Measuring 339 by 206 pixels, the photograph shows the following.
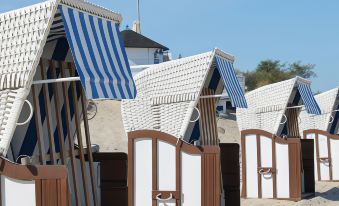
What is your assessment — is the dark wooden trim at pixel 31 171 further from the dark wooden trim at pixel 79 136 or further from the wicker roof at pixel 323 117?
the wicker roof at pixel 323 117

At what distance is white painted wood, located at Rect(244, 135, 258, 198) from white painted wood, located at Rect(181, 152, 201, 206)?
567 centimetres

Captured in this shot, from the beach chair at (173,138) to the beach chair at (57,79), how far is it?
1609mm

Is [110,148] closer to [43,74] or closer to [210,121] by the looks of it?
[210,121]

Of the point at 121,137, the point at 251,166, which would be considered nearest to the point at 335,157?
the point at 251,166

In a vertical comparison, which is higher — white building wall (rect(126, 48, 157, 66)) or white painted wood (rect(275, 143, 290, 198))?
white building wall (rect(126, 48, 157, 66))

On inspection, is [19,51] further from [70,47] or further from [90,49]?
[90,49]

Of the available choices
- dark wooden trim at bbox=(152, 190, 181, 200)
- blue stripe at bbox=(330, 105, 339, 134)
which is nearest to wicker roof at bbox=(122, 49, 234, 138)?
dark wooden trim at bbox=(152, 190, 181, 200)

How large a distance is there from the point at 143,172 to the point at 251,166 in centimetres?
589

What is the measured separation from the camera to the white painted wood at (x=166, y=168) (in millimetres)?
10086

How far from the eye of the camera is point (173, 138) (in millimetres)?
10070

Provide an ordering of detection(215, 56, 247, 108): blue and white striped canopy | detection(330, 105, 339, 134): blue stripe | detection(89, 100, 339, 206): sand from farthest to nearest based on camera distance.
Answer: detection(330, 105, 339, 134): blue stripe → detection(89, 100, 339, 206): sand → detection(215, 56, 247, 108): blue and white striped canopy

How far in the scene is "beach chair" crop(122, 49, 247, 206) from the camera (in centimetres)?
995

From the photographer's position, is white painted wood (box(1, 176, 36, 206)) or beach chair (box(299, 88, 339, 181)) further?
beach chair (box(299, 88, 339, 181))

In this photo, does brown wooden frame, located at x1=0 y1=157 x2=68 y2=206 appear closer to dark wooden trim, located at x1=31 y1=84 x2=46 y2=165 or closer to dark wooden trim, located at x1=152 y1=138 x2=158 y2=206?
dark wooden trim, located at x1=31 y1=84 x2=46 y2=165
